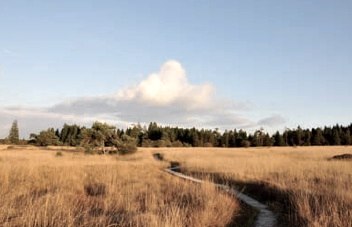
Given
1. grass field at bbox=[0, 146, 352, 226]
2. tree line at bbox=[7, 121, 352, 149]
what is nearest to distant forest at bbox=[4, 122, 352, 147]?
tree line at bbox=[7, 121, 352, 149]

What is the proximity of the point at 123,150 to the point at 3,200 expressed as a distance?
46815mm

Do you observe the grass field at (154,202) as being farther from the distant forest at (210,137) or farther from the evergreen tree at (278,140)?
the evergreen tree at (278,140)

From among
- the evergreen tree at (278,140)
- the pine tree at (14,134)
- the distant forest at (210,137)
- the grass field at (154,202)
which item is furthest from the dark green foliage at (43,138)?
the grass field at (154,202)

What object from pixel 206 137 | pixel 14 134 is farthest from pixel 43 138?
pixel 206 137

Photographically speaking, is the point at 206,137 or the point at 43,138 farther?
the point at 206,137

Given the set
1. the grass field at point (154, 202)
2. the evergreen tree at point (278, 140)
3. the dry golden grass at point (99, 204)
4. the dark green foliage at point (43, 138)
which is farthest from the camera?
the evergreen tree at point (278, 140)

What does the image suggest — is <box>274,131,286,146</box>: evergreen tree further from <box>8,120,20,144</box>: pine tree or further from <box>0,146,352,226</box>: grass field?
<box>0,146,352,226</box>: grass field

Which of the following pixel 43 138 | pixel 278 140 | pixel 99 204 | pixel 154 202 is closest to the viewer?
pixel 154 202

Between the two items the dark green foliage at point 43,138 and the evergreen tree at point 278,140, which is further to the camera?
the evergreen tree at point 278,140

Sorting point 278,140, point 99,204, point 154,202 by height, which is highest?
point 278,140

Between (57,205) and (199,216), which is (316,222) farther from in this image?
(57,205)

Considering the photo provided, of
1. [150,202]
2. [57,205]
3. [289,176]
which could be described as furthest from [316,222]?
[289,176]

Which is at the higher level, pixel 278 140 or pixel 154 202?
pixel 278 140

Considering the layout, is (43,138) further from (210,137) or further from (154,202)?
(154,202)
